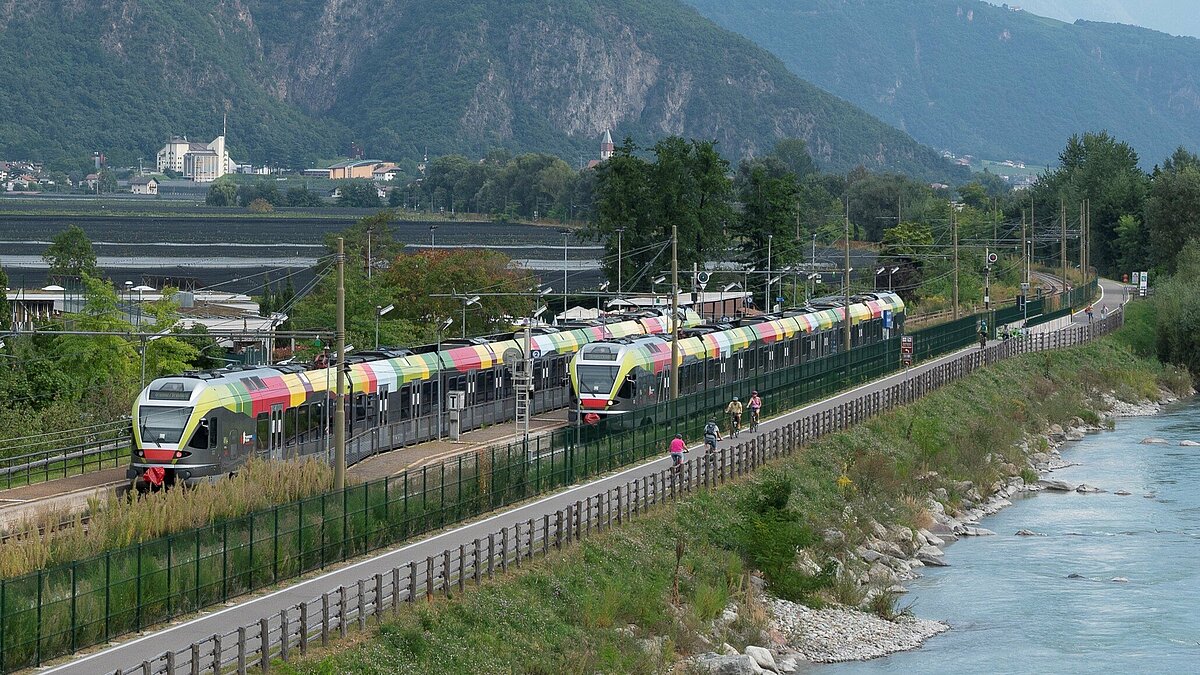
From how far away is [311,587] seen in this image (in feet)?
115

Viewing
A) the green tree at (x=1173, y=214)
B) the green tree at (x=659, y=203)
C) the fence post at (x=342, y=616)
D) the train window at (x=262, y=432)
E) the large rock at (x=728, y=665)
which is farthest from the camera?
the green tree at (x=1173, y=214)

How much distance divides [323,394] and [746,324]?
33.7 m

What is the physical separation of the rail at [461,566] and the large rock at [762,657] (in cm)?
485

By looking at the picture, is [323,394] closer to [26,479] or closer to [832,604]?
[26,479]

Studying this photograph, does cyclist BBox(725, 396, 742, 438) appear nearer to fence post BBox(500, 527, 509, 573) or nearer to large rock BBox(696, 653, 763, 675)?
large rock BBox(696, 653, 763, 675)

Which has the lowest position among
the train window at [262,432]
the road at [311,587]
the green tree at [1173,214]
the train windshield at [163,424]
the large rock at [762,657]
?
the large rock at [762,657]

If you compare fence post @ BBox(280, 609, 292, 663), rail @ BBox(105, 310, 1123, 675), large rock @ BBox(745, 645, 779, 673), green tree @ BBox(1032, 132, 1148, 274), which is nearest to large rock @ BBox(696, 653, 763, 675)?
large rock @ BBox(745, 645, 779, 673)

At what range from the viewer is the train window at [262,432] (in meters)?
49.8

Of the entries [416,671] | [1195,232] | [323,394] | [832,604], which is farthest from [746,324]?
[1195,232]

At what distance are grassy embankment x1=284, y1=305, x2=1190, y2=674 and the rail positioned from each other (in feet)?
1.23

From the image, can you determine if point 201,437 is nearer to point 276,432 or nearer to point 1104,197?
point 276,432

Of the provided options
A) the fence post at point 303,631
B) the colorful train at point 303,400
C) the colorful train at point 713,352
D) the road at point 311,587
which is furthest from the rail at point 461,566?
the colorful train at point 303,400

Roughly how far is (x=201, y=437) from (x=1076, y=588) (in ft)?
80.9

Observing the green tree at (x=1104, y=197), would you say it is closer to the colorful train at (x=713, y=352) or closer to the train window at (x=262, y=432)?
the colorful train at (x=713, y=352)
